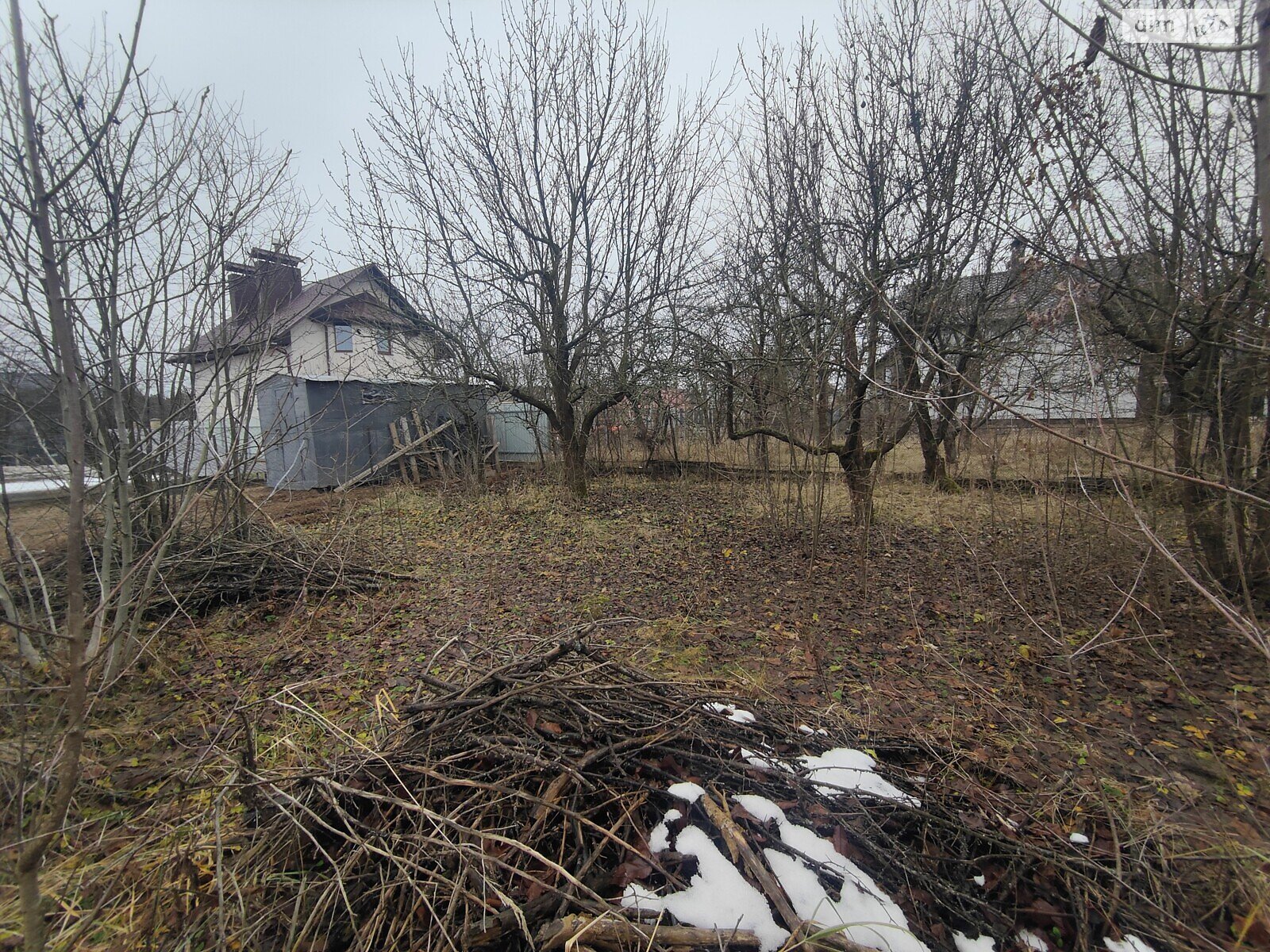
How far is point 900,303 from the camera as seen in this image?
6.40m

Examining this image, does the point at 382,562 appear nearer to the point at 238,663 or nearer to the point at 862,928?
the point at 238,663

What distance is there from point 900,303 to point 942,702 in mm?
4949

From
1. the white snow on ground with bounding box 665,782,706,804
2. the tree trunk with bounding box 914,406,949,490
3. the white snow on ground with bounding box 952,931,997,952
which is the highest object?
the tree trunk with bounding box 914,406,949,490

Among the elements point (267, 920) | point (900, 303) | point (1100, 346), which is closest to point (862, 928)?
point (267, 920)

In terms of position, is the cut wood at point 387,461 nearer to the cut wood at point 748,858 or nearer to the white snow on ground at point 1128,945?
the cut wood at point 748,858

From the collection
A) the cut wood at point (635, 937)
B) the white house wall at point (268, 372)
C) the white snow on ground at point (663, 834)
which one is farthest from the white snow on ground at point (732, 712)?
the white house wall at point (268, 372)

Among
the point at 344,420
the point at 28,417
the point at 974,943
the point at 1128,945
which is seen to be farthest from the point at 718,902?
the point at 344,420

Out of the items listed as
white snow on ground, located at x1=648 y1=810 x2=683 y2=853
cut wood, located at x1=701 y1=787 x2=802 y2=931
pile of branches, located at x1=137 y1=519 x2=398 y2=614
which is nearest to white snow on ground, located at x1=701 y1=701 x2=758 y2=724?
cut wood, located at x1=701 y1=787 x2=802 y2=931

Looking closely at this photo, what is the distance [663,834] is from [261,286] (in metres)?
5.31

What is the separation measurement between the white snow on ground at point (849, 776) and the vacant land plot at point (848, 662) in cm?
23

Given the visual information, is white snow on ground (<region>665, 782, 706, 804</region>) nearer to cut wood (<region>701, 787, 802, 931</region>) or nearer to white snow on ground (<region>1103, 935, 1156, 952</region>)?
cut wood (<region>701, 787, 802, 931</region>)

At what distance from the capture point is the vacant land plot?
6.26 feet

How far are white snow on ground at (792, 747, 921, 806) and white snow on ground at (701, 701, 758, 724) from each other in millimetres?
250

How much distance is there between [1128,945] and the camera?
131 cm
